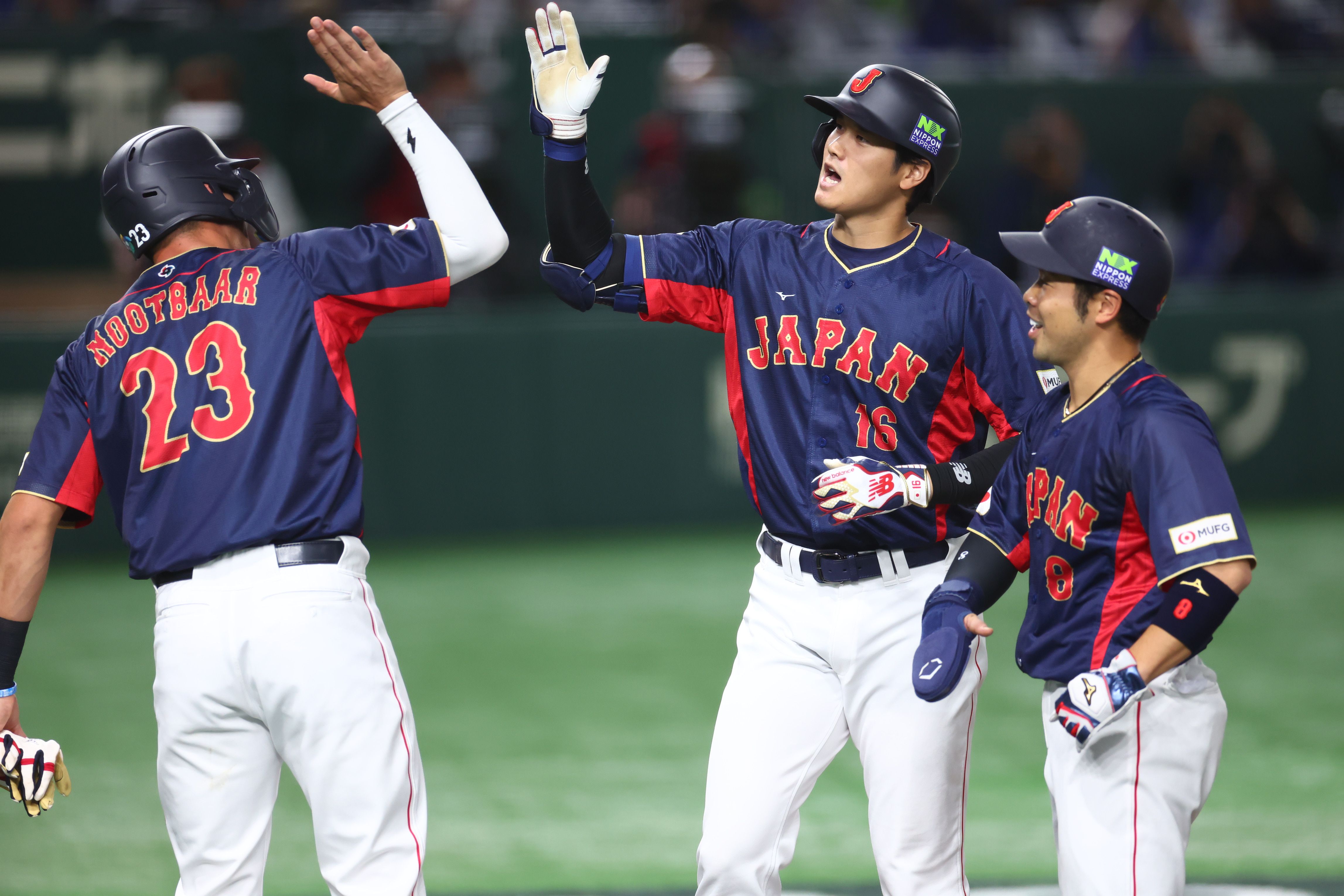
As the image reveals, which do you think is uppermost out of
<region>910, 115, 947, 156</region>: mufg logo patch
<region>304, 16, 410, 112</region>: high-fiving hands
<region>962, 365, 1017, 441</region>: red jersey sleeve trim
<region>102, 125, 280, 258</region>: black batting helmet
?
<region>304, 16, 410, 112</region>: high-fiving hands

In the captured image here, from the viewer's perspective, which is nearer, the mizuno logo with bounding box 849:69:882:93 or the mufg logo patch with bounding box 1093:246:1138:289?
the mufg logo patch with bounding box 1093:246:1138:289

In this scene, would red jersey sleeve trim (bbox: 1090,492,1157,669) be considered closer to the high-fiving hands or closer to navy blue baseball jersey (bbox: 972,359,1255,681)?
navy blue baseball jersey (bbox: 972,359,1255,681)

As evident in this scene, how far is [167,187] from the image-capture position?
3.54 m

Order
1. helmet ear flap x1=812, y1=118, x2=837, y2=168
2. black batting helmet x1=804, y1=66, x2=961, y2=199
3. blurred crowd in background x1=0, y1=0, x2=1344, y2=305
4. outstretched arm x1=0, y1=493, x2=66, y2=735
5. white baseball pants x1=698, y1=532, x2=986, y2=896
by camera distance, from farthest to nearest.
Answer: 1. blurred crowd in background x1=0, y1=0, x2=1344, y2=305
2. helmet ear flap x1=812, y1=118, x2=837, y2=168
3. black batting helmet x1=804, y1=66, x2=961, y2=199
4. white baseball pants x1=698, y1=532, x2=986, y2=896
5. outstretched arm x1=0, y1=493, x2=66, y2=735

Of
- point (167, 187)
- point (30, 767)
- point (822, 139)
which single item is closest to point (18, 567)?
point (30, 767)

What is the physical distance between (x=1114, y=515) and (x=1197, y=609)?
29cm

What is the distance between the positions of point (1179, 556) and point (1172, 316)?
7846 millimetres

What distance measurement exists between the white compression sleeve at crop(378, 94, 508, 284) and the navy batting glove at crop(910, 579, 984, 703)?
1.35 m

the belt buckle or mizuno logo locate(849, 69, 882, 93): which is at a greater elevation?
mizuno logo locate(849, 69, 882, 93)

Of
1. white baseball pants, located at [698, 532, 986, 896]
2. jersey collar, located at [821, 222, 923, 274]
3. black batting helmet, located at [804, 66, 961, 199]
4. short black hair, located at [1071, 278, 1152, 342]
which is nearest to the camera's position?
short black hair, located at [1071, 278, 1152, 342]

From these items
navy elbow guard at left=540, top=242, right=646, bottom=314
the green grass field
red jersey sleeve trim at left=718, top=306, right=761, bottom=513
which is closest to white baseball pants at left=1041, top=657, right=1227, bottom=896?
red jersey sleeve trim at left=718, top=306, right=761, bottom=513

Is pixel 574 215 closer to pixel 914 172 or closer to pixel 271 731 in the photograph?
pixel 914 172

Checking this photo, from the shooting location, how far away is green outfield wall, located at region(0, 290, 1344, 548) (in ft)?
31.9

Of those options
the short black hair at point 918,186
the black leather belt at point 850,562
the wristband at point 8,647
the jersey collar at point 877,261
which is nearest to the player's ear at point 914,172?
the short black hair at point 918,186
